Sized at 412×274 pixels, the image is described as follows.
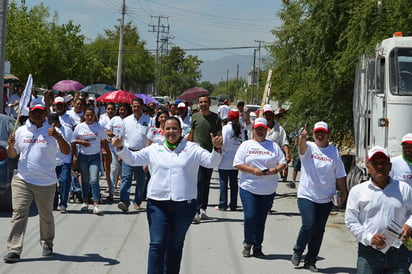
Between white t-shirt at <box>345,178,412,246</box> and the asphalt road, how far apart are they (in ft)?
9.02

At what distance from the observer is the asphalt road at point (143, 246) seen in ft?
25.8

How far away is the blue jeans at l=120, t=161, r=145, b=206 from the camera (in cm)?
1160

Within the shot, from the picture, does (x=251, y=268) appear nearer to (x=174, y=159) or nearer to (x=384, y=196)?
(x=174, y=159)

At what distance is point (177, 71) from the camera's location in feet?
378

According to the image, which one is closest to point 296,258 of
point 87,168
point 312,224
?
point 312,224

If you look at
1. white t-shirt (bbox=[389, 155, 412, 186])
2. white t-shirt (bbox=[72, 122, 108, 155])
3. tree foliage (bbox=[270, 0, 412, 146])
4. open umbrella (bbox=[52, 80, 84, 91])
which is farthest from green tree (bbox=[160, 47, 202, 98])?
white t-shirt (bbox=[389, 155, 412, 186])

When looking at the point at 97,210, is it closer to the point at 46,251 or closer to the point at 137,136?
the point at 137,136

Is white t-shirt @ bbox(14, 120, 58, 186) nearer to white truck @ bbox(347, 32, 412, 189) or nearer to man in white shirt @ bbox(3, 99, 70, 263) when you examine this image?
man in white shirt @ bbox(3, 99, 70, 263)

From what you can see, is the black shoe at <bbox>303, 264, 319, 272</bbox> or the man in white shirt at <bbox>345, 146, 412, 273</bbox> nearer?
the man in white shirt at <bbox>345, 146, 412, 273</bbox>

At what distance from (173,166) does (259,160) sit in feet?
7.52

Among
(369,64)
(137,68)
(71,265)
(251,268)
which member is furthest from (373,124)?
(137,68)

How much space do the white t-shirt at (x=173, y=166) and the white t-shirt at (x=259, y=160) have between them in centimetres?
205

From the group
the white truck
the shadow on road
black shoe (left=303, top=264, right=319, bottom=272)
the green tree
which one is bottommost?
the shadow on road

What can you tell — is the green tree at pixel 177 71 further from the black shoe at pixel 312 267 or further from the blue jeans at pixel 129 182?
the black shoe at pixel 312 267
